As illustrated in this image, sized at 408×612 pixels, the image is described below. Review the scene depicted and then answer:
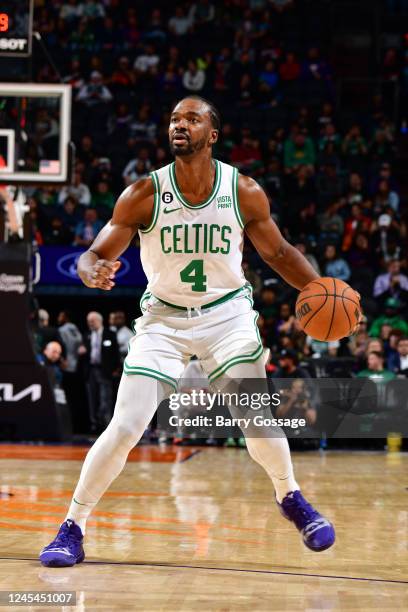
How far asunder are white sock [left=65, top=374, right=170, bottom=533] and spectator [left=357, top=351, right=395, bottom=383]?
727 centimetres

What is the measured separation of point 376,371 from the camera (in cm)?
1145

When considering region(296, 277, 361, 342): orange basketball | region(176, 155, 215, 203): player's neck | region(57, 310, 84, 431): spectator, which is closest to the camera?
region(176, 155, 215, 203): player's neck

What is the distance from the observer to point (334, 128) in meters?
17.0

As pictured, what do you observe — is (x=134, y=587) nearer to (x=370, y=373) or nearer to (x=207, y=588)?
(x=207, y=588)

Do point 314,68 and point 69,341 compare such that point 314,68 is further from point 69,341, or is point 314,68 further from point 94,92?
point 69,341

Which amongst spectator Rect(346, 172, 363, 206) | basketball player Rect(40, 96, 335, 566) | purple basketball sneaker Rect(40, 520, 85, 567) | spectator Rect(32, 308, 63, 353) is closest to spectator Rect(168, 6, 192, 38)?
spectator Rect(346, 172, 363, 206)

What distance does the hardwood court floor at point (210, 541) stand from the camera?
12.5 ft

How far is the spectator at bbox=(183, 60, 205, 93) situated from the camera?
17.9 metres

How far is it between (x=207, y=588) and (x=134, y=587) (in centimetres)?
30

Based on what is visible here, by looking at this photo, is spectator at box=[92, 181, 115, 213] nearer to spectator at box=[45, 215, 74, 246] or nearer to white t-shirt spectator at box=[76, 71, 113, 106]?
spectator at box=[45, 215, 74, 246]

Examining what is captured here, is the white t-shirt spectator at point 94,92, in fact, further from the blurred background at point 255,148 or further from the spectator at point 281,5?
the spectator at point 281,5

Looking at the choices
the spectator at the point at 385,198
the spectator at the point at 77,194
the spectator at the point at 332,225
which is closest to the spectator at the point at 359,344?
the spectator at the point at 332,225

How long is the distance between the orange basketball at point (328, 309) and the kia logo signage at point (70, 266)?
9.28 metres

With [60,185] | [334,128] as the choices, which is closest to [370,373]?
[60,185]
